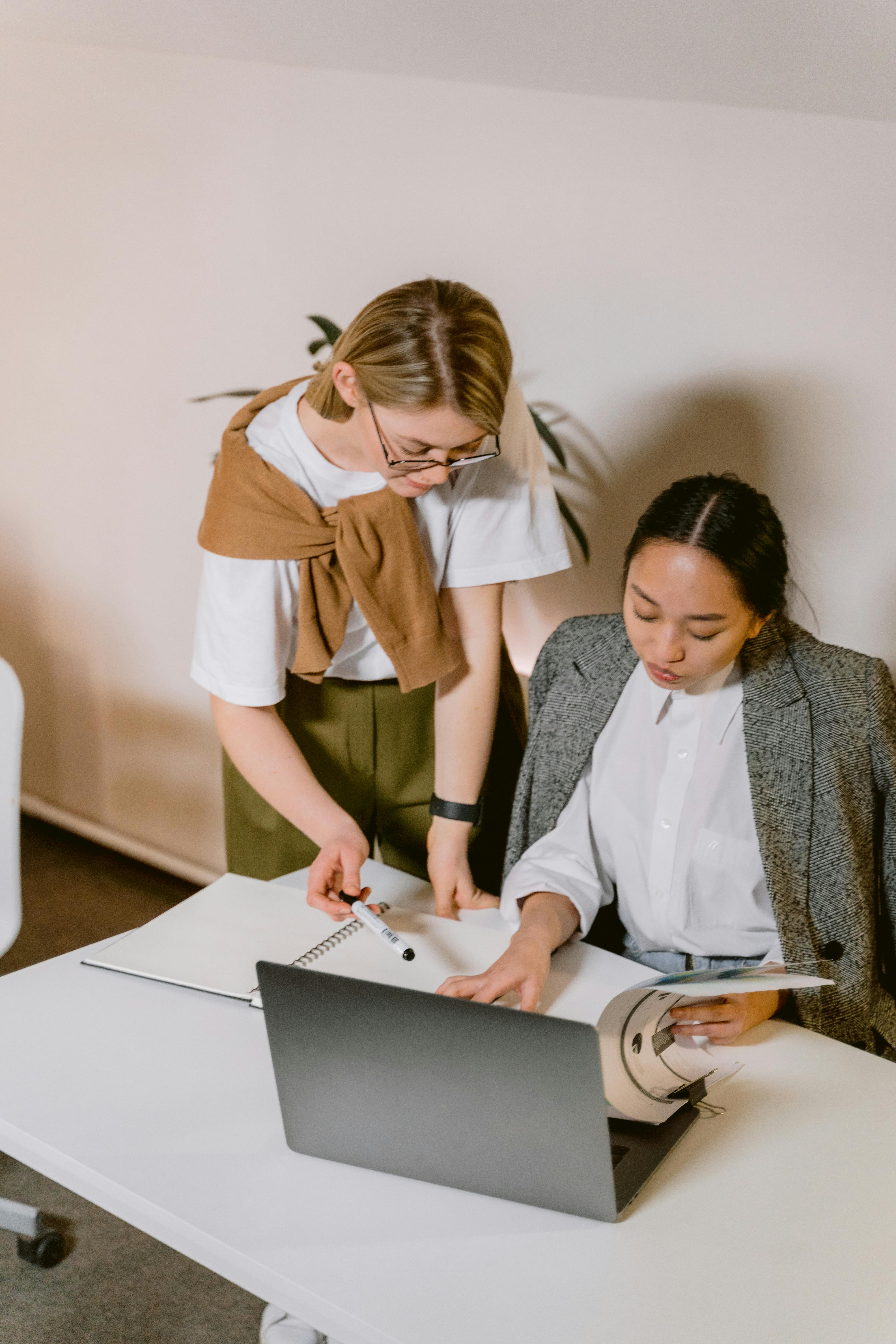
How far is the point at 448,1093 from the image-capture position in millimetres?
854

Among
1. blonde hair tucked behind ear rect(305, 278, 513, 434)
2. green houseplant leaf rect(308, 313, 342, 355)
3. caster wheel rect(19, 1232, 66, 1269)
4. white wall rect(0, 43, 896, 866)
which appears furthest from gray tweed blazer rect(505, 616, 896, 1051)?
caster wheel rect(19, 1232, 66, 1269)

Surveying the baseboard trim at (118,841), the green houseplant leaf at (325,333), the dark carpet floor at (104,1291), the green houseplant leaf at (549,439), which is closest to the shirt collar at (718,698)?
the green houseplant leaf at (549,439)

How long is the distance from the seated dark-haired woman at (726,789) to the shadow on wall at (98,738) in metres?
1.71

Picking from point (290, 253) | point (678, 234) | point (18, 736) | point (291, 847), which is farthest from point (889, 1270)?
point (290, 253)

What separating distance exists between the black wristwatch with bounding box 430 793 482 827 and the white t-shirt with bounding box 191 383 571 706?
0.22 m

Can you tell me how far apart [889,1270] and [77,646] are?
112 inches

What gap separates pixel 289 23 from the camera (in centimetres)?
208

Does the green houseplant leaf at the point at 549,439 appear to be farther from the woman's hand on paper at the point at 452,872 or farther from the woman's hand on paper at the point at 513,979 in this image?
the woman's hand on paper at the point at 513,979

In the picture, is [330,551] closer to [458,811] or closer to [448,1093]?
[458,811]

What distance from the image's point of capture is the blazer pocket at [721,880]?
1.37 m

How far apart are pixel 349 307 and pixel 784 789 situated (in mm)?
1554

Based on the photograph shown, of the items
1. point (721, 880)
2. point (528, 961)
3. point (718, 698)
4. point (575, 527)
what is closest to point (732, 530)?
point (718, 698)

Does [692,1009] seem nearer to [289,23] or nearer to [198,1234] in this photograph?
[198,1234]

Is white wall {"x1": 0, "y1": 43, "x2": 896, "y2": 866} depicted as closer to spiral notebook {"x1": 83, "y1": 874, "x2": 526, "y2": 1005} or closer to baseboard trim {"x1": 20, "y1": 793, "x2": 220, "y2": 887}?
baseboard trim {"x1": 20, "y1": 793, "x2": 220, "y2": 887}
